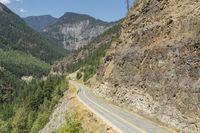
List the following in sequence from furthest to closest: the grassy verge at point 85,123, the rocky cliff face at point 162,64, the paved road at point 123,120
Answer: the paved road at point 123,120 < the grassy verge at point 85,123 < the rocky cliff face at point 162,64

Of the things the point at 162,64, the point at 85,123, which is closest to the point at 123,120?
the point at 85,123

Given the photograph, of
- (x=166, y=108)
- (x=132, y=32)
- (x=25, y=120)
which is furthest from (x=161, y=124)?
(x=25, y=120)

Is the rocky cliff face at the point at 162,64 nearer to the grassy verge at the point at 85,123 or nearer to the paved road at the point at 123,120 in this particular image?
the paved road at the point at 123,120

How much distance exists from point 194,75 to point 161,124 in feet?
26.7

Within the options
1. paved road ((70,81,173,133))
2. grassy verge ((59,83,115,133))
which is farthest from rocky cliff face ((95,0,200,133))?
grassy verge ((59,83,115,133))

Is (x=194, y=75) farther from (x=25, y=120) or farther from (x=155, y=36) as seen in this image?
(x=25, y=120)

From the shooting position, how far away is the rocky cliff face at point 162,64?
42.8 metres

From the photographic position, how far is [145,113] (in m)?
53.4

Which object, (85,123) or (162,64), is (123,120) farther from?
(162,64)

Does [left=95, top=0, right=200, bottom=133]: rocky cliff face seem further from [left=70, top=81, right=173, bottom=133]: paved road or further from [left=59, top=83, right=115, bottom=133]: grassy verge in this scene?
[left=59, top=83, right=115, bottom=133]: grassy verge

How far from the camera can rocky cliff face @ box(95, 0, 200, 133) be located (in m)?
42.8

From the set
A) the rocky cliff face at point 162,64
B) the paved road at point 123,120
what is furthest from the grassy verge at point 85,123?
the rocky cliff face at point 162,64

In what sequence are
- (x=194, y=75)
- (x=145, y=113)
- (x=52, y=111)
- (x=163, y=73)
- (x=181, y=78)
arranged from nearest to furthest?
(x=194, y=75)
(x=181, y=78)
(x=163, y=73)
(x=145, y=113)
(x=52, y=111)

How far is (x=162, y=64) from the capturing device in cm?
5072
